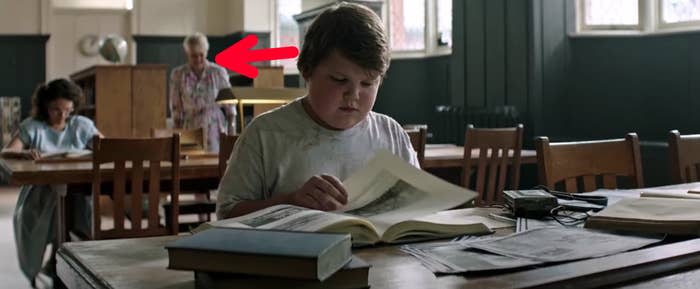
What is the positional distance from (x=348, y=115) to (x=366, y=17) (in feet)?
0.64

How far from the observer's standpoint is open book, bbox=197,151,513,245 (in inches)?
43.6

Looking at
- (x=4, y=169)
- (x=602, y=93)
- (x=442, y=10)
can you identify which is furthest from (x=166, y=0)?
(x=4, y=169)

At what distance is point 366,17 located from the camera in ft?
4.89

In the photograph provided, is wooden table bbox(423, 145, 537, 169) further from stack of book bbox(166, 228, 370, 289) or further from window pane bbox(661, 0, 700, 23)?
stack of book bbox(166, 228, 370, 289)

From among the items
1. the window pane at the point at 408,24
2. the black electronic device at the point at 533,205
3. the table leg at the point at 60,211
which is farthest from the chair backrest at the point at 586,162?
the window pane at the point at 408,24

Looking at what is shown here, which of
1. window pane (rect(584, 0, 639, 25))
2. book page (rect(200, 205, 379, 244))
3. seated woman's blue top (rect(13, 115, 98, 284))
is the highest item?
window pane (rect(584, 0, 639, 25))

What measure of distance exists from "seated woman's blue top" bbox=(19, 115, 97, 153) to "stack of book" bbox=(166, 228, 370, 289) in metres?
3.36

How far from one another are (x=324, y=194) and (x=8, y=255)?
4.22m

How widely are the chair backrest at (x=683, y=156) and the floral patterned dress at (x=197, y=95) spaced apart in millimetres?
3955

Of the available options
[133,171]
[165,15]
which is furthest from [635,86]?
[165,15]

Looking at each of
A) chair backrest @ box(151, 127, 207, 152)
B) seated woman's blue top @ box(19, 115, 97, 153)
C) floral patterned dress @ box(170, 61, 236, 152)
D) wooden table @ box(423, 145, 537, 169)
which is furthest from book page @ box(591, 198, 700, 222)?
floral patterned dress @ box(170, 61, 236, 152)

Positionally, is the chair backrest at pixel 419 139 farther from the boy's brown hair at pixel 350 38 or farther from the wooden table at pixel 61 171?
the boy's brown hair at pixel 350 38

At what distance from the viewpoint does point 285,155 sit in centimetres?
158

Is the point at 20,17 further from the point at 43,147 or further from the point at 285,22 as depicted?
the point at 43,147
